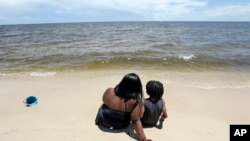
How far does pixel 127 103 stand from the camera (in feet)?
11.8

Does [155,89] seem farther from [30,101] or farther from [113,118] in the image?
[30,101]

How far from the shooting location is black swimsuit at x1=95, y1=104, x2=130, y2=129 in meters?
3.74

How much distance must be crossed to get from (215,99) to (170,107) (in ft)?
4.12

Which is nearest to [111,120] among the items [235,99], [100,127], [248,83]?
[100,127]

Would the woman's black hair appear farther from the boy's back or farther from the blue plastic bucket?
the blue plastic bucket

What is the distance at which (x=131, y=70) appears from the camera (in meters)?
9.20

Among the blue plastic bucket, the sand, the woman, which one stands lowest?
the sand

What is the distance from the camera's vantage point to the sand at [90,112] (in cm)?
381

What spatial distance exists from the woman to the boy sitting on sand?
10.0 inches

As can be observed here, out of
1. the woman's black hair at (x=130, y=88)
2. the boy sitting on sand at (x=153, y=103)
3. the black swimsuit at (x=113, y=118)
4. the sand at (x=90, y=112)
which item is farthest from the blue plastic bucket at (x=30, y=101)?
the boy sitting on sand at (x=153, y=103)

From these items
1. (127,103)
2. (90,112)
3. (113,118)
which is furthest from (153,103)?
(90,112)

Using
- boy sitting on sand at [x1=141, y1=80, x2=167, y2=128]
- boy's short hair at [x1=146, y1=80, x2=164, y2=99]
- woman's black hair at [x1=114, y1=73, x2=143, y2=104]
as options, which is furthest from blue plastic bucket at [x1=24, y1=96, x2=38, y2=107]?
boy's short hair at [x1=146, y1=80, x2=164, y2=99]

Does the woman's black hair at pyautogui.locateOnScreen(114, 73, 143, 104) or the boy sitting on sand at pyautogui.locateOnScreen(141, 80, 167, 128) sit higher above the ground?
the woman's black hair at pyautogui.locateOnScreen(114, 73, 143, 104)

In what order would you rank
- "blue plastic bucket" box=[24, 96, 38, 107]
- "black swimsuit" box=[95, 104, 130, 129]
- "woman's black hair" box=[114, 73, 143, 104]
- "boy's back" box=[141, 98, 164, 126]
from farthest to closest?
"blue plastic bucket" box=[24, 96, 38, 107], "boy's back" box=[141, 98, 164, 126], "black swimsuit" box=[95, 104, 130, 129], "woman's black hair" box=[114, 73, 143, 104]
